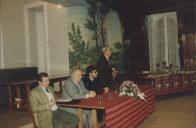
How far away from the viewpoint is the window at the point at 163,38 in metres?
9.30

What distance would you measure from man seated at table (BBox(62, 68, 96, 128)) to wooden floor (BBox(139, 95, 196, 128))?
1154 millimetres

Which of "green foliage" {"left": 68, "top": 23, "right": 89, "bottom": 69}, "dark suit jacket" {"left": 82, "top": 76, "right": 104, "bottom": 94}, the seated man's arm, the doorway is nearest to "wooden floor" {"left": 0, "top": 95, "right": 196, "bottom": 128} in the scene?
"dark suit jacket" {"left": 82, "top": 76, "right": 104, "bottom": 94}

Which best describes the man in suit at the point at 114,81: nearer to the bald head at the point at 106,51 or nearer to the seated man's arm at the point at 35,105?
the bald head at the point at 106,51

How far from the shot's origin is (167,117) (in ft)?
19.4

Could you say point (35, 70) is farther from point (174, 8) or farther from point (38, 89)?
point (174, 8)

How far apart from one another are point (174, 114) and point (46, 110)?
3287 mm

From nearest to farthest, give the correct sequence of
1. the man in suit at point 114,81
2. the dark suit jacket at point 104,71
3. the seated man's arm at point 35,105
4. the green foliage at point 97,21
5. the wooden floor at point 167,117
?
the seated man's arm at point 35,105, the wooden floor at point 167,117, the man in suit at point 114,81, the dark suit jacket at point 104,71, the green foliage at point 97,21

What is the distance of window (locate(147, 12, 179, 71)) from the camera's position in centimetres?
930

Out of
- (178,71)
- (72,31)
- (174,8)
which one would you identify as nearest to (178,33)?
(174,8)

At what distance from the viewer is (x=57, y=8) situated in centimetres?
835

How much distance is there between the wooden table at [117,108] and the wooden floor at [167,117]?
35 cm

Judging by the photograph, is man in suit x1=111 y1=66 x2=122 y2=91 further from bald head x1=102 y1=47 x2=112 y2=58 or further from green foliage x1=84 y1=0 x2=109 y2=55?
green foliage x1=84 y1=0 x2=109 y2=55

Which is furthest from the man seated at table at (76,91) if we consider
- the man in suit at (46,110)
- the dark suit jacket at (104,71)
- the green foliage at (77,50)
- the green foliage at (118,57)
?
the green foliage at (118,57)

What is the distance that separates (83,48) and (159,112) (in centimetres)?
338
